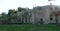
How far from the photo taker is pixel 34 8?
43844 millimetres

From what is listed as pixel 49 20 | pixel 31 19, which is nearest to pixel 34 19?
pixel 31 19

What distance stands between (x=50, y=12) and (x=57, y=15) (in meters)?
1.90

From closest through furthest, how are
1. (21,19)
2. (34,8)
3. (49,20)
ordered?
(49,20), (34,8), (21,19)

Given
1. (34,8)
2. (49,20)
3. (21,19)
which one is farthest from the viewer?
(21,19)

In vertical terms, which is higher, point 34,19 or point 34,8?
point 34,8

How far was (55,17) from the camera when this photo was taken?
41969 mm

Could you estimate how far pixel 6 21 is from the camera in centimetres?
4578

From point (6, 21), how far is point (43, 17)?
34.9 ft

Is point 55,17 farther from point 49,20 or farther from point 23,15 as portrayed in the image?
point 23,15

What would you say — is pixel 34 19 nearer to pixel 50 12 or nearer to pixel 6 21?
pixel 50 12

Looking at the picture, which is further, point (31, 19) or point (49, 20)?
point (31, 19)

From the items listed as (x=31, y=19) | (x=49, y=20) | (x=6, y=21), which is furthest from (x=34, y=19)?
(x=6, y=21)

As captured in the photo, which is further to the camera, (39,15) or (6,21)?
(6,21)

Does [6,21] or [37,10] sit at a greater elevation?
[37,10]
